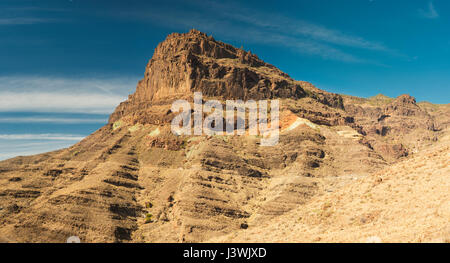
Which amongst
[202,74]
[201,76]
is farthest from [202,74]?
[201,76]

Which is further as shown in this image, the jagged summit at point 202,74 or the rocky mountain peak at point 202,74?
the jagged summit at point 202,74

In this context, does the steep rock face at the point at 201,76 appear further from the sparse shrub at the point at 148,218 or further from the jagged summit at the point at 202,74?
the sparse shrub at the point at 148,218

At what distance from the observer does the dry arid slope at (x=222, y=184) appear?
34.5 metres

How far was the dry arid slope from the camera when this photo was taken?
113 feet

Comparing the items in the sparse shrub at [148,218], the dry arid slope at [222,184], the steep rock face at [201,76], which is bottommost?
the sparse shrub at [148,218]

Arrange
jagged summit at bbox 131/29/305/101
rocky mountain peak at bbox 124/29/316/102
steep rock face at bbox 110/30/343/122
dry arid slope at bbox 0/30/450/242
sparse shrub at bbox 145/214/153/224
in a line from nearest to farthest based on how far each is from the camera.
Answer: dry arid slope at bbox 0/30/450/242
sparse shrub at bbox 145/214/153/224
steep rock face at bbox 110/30/343/122
rocky mountain peak at bbox 124/29/316/102
jagged summit at bbox 131/29/305/101

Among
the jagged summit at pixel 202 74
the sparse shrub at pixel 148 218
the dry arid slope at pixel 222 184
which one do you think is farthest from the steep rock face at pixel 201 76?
the sparse shrub at pixel 148 218

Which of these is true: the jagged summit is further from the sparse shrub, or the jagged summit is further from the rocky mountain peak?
the sparse shrub

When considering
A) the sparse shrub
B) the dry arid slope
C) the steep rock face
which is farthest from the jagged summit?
the sparse shrub

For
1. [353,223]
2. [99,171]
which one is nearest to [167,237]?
[99,171]
